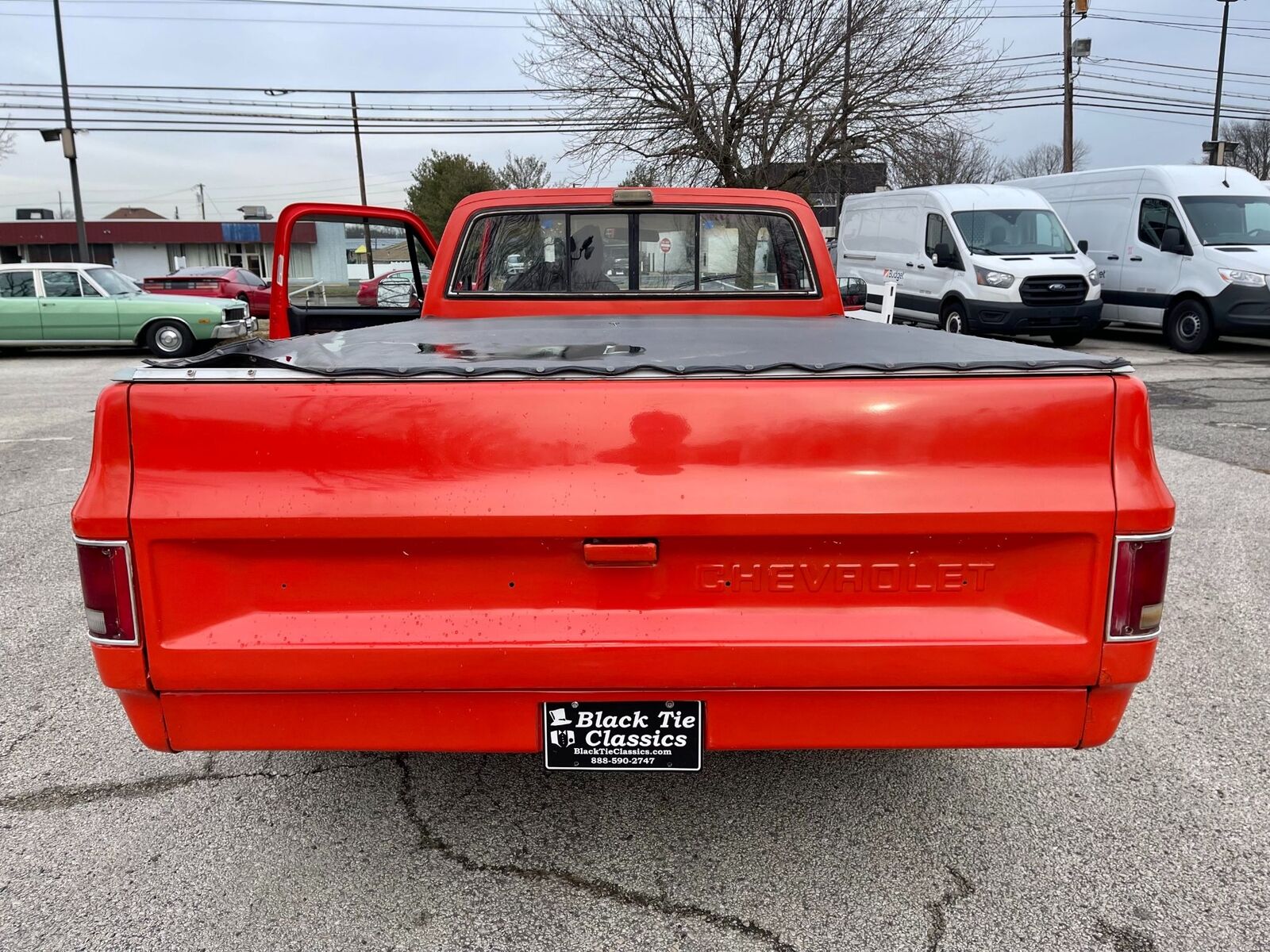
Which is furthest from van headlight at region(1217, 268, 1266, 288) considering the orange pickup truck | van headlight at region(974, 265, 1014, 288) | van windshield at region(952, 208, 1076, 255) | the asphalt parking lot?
the orange pickup truck

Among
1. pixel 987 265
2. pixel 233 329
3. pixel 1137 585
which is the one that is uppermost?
pixel 987 265

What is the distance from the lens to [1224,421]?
9047mm

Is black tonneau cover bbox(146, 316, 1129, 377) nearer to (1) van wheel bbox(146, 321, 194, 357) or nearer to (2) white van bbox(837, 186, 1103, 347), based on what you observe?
(2) white van bbox(837, 186, 1103, 347)

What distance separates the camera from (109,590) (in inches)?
77.5

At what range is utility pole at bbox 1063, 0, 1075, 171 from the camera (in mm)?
26672

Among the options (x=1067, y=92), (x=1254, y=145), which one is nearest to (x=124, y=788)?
(x=1067, y=92)

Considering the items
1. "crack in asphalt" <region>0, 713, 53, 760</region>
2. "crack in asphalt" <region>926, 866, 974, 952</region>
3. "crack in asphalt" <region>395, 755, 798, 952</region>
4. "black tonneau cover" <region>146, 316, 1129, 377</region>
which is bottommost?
"crack in asphalt" <region>926, 866, 974, 952</region>

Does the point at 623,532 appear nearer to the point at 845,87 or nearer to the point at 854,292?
the point at 854,292

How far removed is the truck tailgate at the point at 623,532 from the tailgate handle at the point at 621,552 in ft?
0.04

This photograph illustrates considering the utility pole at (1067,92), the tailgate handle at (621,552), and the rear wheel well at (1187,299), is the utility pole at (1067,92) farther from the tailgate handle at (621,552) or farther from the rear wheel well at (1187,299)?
the tailgate handle at (621,552)

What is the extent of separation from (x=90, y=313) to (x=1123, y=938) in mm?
17166

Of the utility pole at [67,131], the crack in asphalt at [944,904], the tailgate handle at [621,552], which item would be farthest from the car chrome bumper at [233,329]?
the crack in asphalt at [944,904]

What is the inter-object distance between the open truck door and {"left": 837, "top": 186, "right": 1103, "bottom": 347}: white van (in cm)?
935

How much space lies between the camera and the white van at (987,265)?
45.4 feet
